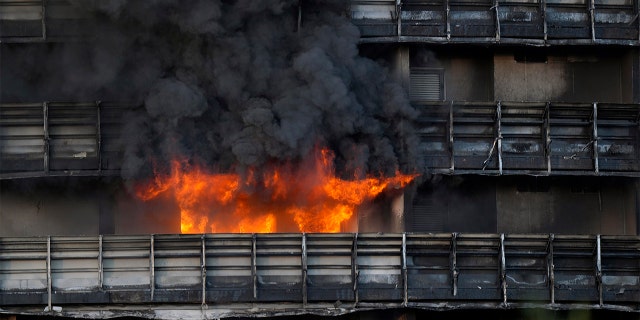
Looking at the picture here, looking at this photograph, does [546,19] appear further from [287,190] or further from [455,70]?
[287,190]

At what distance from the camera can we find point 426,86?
3506cm

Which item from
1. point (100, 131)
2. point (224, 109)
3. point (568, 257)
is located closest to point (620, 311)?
point (568, 257)

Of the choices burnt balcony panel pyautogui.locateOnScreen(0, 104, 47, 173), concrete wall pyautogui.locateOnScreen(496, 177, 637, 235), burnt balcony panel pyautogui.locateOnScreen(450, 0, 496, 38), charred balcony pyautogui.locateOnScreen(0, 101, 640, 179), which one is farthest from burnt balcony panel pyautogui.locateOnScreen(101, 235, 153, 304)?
concrete wall pyautogui.locateOnScreen(496, 177, 637, 235)

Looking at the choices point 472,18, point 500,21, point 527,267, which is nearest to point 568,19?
point 500,21

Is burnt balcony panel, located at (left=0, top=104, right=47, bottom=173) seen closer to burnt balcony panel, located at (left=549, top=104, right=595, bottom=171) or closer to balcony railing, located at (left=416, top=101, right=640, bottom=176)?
balcony railing, located at (left=416, top=101, right=640, bottom=176)

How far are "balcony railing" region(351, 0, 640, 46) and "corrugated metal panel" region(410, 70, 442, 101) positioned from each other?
1834mm

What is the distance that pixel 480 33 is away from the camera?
33562mm

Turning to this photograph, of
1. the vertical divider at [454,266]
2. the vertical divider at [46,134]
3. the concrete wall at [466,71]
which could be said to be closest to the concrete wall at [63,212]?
the vertical divider at [46,134]

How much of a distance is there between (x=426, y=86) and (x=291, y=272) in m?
7.49

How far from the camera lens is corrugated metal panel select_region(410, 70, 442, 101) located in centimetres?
3484

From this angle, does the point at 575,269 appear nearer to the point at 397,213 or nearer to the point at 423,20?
the point at 397,213

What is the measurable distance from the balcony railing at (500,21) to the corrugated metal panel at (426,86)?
1.83 m

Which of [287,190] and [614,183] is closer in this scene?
[287,190]

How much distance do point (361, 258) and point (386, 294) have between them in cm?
118
